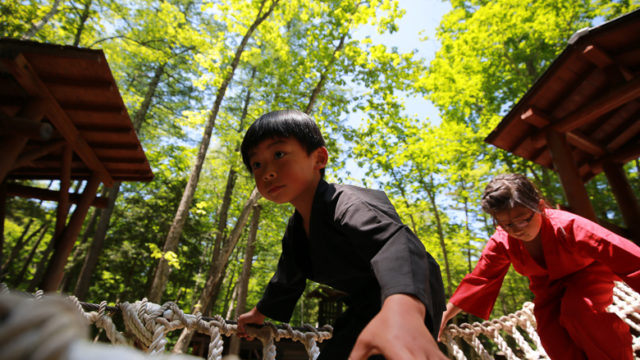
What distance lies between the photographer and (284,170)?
1326mm

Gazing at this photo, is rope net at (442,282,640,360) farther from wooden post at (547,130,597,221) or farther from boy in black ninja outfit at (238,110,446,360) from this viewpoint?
boy in black ninja outfit at (238,110,446,360)

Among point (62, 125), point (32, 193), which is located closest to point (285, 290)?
point (62, 125)

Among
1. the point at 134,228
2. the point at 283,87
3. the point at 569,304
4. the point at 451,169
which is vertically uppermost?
the point at 283,87

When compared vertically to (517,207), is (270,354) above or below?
below

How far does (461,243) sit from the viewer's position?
434 inches

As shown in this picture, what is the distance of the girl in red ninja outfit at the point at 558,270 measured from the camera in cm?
166

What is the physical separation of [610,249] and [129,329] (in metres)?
2.37

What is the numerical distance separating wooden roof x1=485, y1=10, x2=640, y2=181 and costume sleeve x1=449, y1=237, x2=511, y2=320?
83.3 inches

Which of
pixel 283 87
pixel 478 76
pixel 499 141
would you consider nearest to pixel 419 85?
pixel 478 76

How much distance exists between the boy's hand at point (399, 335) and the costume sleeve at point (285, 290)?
3.15 feet

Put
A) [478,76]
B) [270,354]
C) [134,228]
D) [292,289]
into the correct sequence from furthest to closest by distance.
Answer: [134,228] → [478,76] → [292,289] → [270,354]

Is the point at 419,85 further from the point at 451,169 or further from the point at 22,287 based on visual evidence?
the point at 22,287

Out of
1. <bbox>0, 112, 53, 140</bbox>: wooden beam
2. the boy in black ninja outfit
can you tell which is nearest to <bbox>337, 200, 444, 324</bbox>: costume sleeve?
the boy in black ninja outfit

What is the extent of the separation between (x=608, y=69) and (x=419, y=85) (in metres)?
7.62
